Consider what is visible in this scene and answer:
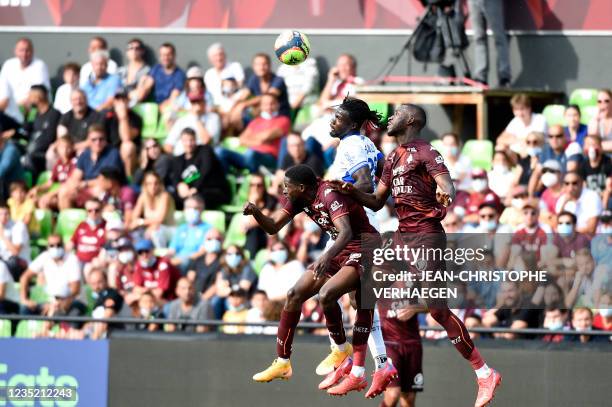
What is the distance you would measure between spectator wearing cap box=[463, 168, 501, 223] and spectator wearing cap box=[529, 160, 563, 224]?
0.48 meters

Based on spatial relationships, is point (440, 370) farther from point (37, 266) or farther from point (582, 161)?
point (37, 266)

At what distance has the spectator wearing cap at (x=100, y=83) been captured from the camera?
19297 mm

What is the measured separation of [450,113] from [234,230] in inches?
127

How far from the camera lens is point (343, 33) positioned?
1958 centimetres

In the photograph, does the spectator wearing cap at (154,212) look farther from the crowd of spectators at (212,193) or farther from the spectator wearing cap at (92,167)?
the spectator wearing cap at (92,167)

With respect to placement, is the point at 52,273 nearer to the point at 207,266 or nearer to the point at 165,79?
the point at 207,266

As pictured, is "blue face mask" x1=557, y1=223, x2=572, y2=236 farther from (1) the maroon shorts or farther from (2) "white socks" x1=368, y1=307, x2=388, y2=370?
(2) "white socks" x1=368, y1=307, x2=388, y2=370

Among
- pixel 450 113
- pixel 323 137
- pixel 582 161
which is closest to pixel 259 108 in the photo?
pixel 323 137

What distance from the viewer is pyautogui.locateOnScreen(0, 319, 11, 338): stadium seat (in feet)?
52.0

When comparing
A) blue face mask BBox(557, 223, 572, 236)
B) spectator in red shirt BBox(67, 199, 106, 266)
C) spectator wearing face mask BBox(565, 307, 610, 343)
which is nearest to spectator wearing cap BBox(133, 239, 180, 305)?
spectator in red shirt BBox(67, 199, 106, 266)

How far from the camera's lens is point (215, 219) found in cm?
1734

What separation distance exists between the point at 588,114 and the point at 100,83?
6449 mm

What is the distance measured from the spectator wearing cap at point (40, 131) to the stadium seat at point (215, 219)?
9.50ft

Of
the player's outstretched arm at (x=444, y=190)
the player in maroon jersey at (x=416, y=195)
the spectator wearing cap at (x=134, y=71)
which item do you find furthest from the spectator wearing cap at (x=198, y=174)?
the player's outstretched arm at (x=444, y=190)
